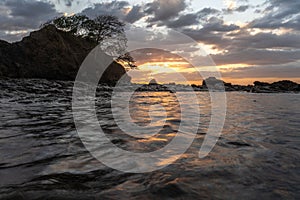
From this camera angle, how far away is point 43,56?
21375 millimetres

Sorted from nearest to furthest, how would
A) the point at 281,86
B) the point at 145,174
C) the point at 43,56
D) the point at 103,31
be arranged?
the point at 145,174 < the point at 43,56 < the point at 103,31 < the point at 281,86

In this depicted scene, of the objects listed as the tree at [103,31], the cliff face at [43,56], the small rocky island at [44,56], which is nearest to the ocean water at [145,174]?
the small rocky island at [44,56]

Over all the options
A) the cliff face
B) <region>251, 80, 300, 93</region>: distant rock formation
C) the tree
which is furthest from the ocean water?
<region>251, 80, 300, 93</region>: distant rock formation

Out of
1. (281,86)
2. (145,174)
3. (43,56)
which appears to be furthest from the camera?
(281,86)

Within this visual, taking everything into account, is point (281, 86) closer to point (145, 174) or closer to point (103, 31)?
point (103, 31)

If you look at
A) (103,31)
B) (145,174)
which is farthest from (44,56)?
(145,174)

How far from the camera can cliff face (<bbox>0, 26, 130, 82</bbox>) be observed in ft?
61.1

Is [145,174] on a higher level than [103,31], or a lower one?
lower

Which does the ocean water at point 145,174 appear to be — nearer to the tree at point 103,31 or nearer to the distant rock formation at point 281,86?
the tree at point 103,31

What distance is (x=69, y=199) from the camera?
5.73ft

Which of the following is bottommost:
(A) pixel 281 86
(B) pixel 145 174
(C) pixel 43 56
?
(B) pixel 145 174

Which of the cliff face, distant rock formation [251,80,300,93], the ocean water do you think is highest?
the cliff face

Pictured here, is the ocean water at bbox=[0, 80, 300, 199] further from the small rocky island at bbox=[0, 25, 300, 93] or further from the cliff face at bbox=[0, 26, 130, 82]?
the cliff face at bbox=[0, 26, 130, 82]

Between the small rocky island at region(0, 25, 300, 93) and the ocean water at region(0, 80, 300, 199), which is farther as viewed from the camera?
the small rocky island at region(0, 25, 300, 93)
